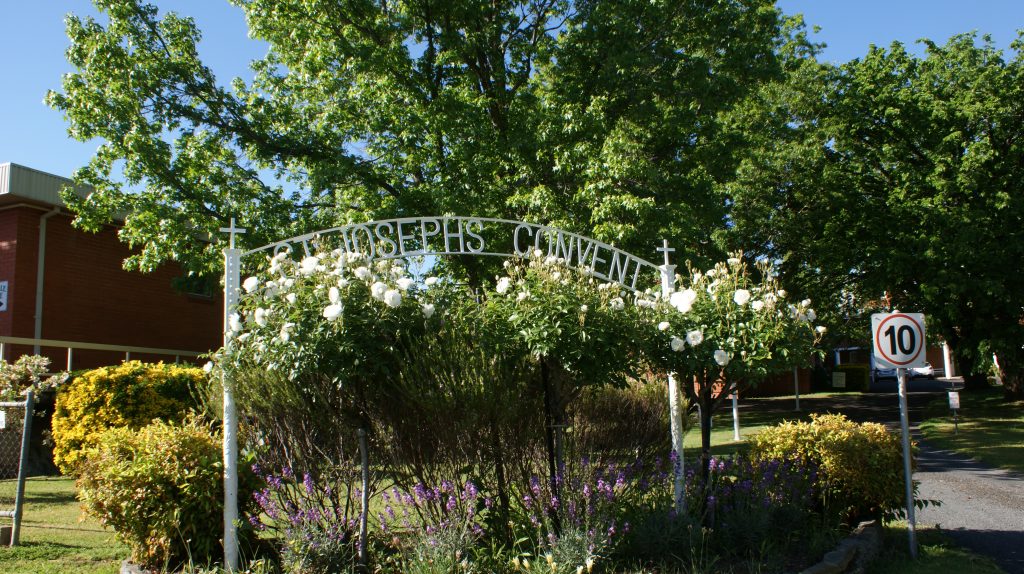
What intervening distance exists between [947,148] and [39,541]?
2200cm

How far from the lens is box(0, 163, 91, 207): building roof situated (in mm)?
14453

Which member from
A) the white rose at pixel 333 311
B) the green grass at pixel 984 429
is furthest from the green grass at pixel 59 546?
the green grass at pixel 984 429

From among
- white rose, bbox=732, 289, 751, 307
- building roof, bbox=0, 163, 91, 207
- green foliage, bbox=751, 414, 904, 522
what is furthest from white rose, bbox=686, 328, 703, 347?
building roof, bbox=0, 163, 91, 207

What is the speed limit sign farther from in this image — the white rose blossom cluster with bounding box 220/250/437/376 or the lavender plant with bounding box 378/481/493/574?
the white rose blossom cluster with bounding box 220/250/437/376

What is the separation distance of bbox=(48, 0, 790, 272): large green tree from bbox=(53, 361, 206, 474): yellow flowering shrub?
212 cm

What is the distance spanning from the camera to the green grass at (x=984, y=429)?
48.6 ft

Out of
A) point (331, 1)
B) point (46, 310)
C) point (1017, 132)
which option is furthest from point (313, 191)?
point (1017, 132)

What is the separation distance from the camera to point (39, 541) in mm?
7246

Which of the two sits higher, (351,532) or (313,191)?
(313,191)

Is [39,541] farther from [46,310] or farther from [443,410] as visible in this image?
[46,310]

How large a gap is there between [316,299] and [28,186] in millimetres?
12612

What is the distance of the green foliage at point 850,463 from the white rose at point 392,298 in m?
4.24

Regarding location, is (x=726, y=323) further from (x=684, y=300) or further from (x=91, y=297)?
(x=91, y=297)

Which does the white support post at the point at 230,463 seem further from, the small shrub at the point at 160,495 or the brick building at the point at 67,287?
the brick building at the point at 67,287
